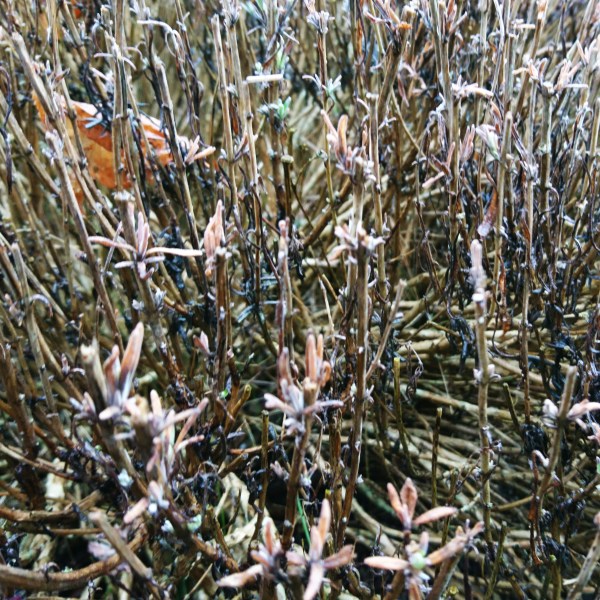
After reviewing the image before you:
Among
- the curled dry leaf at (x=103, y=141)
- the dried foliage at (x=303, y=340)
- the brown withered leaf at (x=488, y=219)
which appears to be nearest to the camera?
the dried foliage at (x=303, y=340)

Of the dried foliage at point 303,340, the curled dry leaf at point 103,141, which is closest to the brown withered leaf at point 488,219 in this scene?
the dried foliage at point 303,340

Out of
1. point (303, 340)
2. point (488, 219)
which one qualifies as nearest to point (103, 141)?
point (303, 340)

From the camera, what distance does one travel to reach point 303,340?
156 centimetres

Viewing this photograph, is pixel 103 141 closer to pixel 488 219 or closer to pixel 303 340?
pixel 303 340

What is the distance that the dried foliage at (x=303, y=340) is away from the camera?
0.71 m

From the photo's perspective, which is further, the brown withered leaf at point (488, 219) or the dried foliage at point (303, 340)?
the brown withered leaf at point (488, 219)

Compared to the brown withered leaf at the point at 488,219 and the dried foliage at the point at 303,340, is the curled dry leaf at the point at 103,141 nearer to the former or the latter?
the dried foliage at the point at 303,340

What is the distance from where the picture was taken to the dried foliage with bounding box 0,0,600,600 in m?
0.71

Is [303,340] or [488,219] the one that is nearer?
[488,219]

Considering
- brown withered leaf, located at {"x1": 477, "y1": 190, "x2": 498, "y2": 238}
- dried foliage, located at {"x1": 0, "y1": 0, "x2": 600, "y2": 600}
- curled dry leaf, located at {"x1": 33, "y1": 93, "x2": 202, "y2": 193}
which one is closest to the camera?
dried foliage, located at {"x1": 0, "y1": 0, "x2": 600, "y2": 600}

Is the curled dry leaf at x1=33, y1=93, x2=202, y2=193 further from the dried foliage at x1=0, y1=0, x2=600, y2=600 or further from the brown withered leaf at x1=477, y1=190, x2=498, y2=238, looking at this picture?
the brown withered leaf at x1=477, y1=190, x2=498, y2=238

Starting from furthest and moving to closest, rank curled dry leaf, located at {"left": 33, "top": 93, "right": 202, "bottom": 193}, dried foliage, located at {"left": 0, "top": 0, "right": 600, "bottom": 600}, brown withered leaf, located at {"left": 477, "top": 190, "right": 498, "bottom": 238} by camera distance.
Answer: curled dry leaf, located at {"left": 33, "top": 93, "right": 202, "bottom": 193} < brown withered leaf, located at {"left": 477, "top": 190, "right": 498, "bottom": 238} < dried foliage, located at {"left": 0, "top": 0, "right": 600, "bottom": 600}

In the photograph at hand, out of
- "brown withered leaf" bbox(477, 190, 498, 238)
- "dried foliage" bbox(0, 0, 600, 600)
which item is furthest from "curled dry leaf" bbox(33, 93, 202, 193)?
"brown withered leaf" bbox(477, 190, 498, 238)

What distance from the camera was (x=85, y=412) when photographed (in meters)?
0.59
